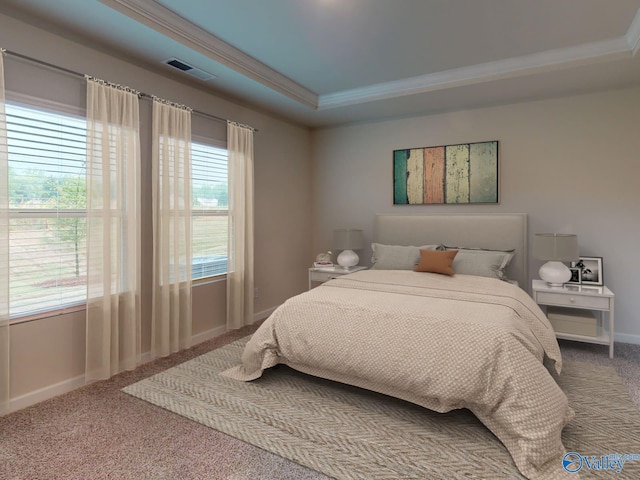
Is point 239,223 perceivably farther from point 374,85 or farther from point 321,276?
point 374,85

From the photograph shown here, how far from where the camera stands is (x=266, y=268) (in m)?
4.53

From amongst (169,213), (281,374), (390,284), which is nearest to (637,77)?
(390,284)

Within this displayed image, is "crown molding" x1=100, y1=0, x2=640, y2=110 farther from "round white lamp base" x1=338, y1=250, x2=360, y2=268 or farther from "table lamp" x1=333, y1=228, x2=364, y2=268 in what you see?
"round white lamp base" x1=338, y1=250, x2=360, y2=268

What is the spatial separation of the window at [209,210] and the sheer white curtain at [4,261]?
148 cm

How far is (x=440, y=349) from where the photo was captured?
83.4 inches

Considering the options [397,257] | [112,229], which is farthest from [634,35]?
[112,229]

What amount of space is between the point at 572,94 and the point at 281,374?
3.89 meters

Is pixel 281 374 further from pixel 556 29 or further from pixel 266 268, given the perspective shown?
pixel 556 29

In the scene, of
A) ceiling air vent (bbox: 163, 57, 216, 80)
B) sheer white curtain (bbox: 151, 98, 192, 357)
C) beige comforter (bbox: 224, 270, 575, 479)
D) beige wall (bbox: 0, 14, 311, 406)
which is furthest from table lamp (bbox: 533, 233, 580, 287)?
ceiling air vent (bbox: 163, 57, 216, 80)

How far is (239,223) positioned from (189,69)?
1.53 meters

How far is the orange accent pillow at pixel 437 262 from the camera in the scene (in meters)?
3.56

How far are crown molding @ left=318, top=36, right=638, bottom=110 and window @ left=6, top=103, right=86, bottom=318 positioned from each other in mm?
2666

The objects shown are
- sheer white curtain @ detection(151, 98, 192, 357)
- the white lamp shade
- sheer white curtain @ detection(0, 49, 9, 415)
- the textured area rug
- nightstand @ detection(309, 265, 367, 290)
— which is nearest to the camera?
the textured area rug

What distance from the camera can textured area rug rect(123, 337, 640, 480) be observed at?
180cm
